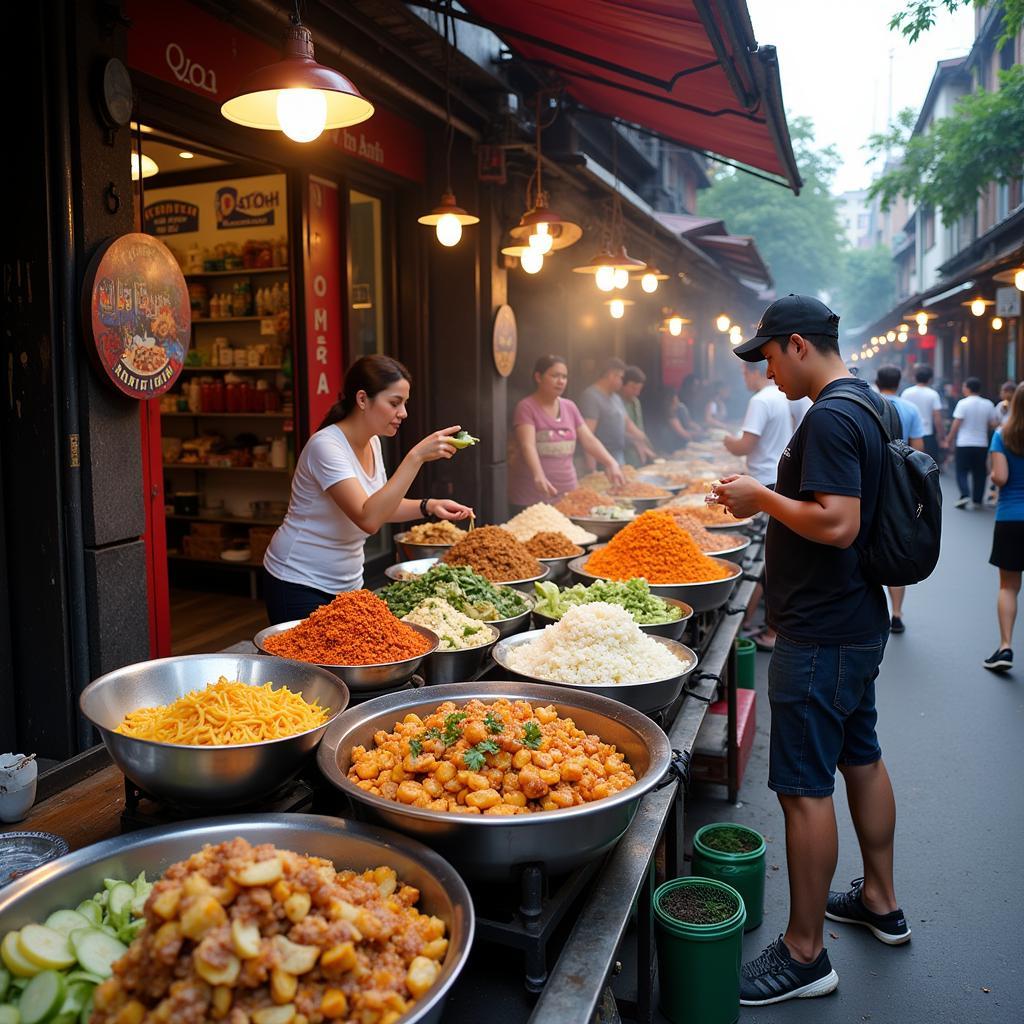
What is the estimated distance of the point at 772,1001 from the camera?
10.7 feet

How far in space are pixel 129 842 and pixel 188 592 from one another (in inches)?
299

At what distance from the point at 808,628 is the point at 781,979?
1.30 m

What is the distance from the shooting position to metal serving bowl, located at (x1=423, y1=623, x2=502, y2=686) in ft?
10.2

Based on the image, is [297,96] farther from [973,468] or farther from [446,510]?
[973,468]

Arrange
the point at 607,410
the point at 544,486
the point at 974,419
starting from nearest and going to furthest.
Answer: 1. the point at 544,486
2. the point at 607,410
3. the point at 974,419

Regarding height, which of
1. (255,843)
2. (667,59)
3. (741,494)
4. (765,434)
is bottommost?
(255,843)

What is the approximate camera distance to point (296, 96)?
2.99 meters

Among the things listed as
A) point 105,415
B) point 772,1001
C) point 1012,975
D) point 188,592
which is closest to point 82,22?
point 105,415

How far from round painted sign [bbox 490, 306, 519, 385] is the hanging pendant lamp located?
15.9 feet

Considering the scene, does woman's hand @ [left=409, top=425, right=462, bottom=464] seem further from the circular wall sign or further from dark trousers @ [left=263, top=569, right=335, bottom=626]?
the circular wall sign

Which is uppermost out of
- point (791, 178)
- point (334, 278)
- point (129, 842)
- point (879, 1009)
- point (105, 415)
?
point (791, 178)

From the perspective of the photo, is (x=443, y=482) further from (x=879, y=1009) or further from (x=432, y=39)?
(x=879, y=1009)

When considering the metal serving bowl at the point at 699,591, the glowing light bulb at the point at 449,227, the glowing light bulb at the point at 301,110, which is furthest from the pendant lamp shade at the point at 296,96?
the metal serving bowl at the point at 699,591

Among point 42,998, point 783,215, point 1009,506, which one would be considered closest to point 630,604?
point 42,998
